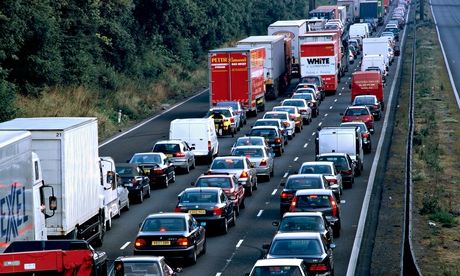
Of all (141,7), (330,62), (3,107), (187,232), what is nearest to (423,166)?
(3,107)

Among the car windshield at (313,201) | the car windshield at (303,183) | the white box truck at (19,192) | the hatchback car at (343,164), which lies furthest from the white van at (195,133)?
the white box truck at (19,192)

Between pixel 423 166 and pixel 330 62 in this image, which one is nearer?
pixel 423 166

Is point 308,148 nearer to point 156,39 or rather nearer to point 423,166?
point 423,166

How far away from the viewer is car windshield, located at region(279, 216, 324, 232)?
3172 cm

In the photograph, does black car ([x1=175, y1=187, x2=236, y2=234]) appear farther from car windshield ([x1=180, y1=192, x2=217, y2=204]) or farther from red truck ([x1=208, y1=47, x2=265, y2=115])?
red truck ([x1=208, y1=47, x2=265, y2=115])

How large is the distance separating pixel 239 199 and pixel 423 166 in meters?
13.6

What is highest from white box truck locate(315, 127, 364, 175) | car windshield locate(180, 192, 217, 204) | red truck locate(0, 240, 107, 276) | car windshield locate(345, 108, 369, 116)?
red truck locate(0, 240, 107, 276)

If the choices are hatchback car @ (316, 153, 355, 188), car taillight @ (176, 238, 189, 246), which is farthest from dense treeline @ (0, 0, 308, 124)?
car taillight @ (176, 238, 189, 246)

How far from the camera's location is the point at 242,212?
41.5m

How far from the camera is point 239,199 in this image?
1607 inches

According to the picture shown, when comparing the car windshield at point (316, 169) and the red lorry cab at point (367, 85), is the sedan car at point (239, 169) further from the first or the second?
the red lorry cab at point (367, 85)

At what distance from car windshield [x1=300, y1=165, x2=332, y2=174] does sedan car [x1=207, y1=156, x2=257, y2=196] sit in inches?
88.7

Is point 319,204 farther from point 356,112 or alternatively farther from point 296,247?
point 356,112

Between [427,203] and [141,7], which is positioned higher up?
[141,7]
